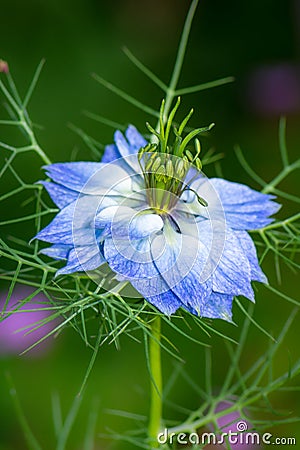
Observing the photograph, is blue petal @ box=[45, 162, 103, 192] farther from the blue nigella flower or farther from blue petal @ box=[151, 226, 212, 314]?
blue petal @ box=[151, 226, 212, 314]

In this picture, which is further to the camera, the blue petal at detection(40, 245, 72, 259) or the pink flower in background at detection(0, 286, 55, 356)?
the pink flower in background at detection(0, 286, 55, 356)

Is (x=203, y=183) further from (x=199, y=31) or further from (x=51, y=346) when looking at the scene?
(x=199, y=31)

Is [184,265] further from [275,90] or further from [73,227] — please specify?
[275,90]

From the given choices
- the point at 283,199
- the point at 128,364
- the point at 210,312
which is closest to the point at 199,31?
the point at 283,199

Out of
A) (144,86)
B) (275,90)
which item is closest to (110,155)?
(144,86)

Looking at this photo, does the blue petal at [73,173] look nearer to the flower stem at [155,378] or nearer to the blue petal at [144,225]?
the blue petal at [144,225]

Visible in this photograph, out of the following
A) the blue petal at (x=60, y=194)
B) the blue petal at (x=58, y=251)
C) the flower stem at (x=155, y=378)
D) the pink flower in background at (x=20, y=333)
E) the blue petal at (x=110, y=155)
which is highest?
the blue petal at (x=110, y=155)

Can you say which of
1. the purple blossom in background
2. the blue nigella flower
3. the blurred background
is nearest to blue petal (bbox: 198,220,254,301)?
the blue nigella flower

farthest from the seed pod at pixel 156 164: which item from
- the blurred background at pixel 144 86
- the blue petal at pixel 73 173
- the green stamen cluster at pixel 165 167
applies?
the blurred background at pixel 144 86
